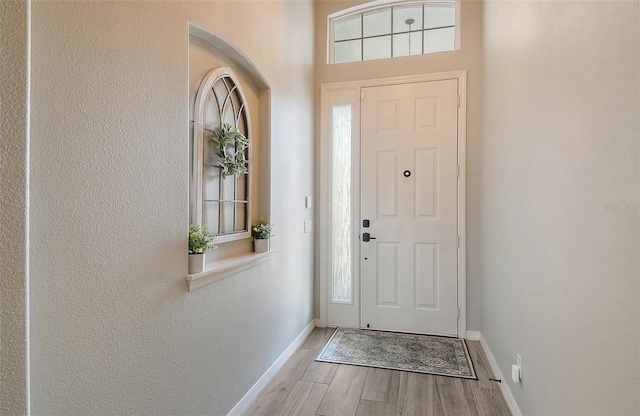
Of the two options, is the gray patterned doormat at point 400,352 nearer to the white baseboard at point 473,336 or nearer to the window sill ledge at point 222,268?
the white baseboard at point 473,336

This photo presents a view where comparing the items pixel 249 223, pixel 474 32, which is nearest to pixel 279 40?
pixel 249 223

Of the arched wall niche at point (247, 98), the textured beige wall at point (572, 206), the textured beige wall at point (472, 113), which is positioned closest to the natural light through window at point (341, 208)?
the textured beige wall at point (472, 113)

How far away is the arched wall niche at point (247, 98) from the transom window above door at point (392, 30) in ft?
4.66

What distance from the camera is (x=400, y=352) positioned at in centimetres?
271

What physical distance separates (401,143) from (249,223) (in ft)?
5.59

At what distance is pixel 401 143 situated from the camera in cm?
314

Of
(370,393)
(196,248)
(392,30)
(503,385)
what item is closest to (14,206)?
(196,248)

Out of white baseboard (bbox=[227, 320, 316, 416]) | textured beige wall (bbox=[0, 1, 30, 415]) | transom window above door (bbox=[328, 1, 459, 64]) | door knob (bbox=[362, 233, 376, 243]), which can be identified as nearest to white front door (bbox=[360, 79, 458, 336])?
door knob (bbox=[362, 233, 376, 243])

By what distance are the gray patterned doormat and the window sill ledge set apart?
109 centimetres

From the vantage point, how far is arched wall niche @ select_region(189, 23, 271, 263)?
63.7 inches

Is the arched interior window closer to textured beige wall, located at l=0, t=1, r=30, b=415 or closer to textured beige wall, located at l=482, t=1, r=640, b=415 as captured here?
textured beige wall, located at l=0, t=1, r=30, b=415

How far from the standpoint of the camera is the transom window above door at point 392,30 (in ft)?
10.2

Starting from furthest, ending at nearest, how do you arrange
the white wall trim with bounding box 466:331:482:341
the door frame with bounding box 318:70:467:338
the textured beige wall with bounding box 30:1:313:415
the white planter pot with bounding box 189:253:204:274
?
the door frame with bounding box 318:70:467:338 → the white wall trim with bounding box 466:331:482:341 → the white planter pot with bounding box 189:253:204:274 → the textured beige wall with bounding box 30:1:313:415

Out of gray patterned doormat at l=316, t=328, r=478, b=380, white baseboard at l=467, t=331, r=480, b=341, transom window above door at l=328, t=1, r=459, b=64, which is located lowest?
gray patterned doormat at l=316, t=328, r=478, b=380
